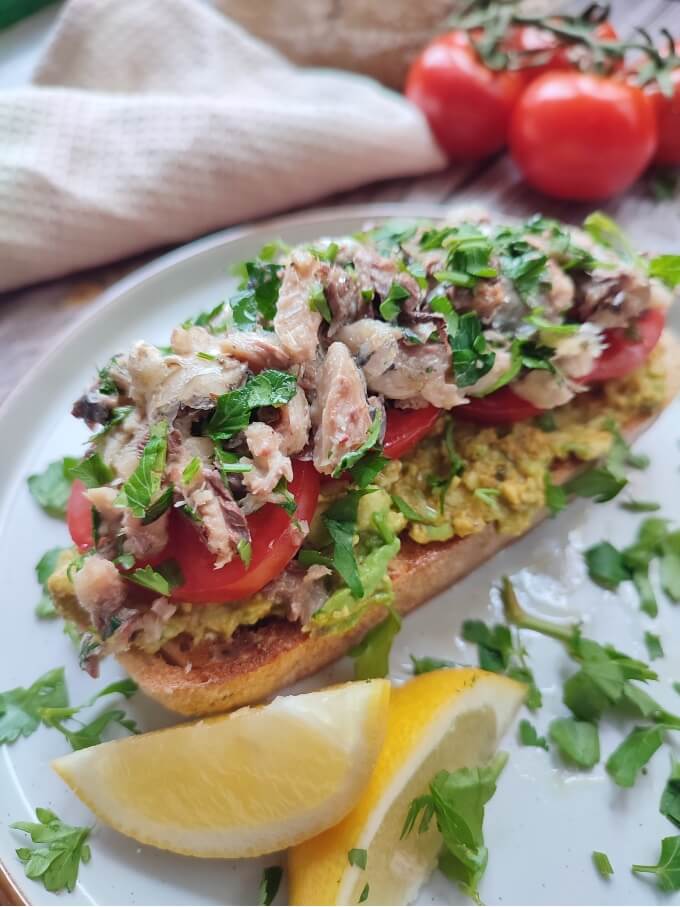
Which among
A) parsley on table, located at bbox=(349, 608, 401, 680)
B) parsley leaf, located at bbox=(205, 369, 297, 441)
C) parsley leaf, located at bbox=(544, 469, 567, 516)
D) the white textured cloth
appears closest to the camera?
parsley leaf, located at bbox=(205, 369, 297, 441)

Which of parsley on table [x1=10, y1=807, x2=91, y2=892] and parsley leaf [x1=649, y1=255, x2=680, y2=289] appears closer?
parsley on table [x1=10, y1=807, x2=91, y2=892]

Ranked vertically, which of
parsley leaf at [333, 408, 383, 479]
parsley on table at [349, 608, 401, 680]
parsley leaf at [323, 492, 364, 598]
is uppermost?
parsley leaf at [333, 408, 383, 479]

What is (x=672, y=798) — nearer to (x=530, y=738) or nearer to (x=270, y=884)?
(x=530, y=738)

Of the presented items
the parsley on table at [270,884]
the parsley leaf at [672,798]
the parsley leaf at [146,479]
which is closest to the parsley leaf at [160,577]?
the parsley leaf at [146,479]

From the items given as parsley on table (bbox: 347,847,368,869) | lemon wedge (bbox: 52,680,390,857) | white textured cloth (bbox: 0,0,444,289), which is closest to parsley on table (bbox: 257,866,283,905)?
lemon wedge (bbox: 52,680,390,857)

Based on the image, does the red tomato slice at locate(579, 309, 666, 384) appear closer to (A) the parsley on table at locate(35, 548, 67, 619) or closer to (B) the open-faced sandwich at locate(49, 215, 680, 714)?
(B) the open-faced sandwich at locate(49, 215, 680, 714)

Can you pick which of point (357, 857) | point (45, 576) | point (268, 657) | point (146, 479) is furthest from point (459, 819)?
point (45, 576)

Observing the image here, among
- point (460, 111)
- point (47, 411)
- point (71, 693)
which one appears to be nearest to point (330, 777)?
point (71, 693)
